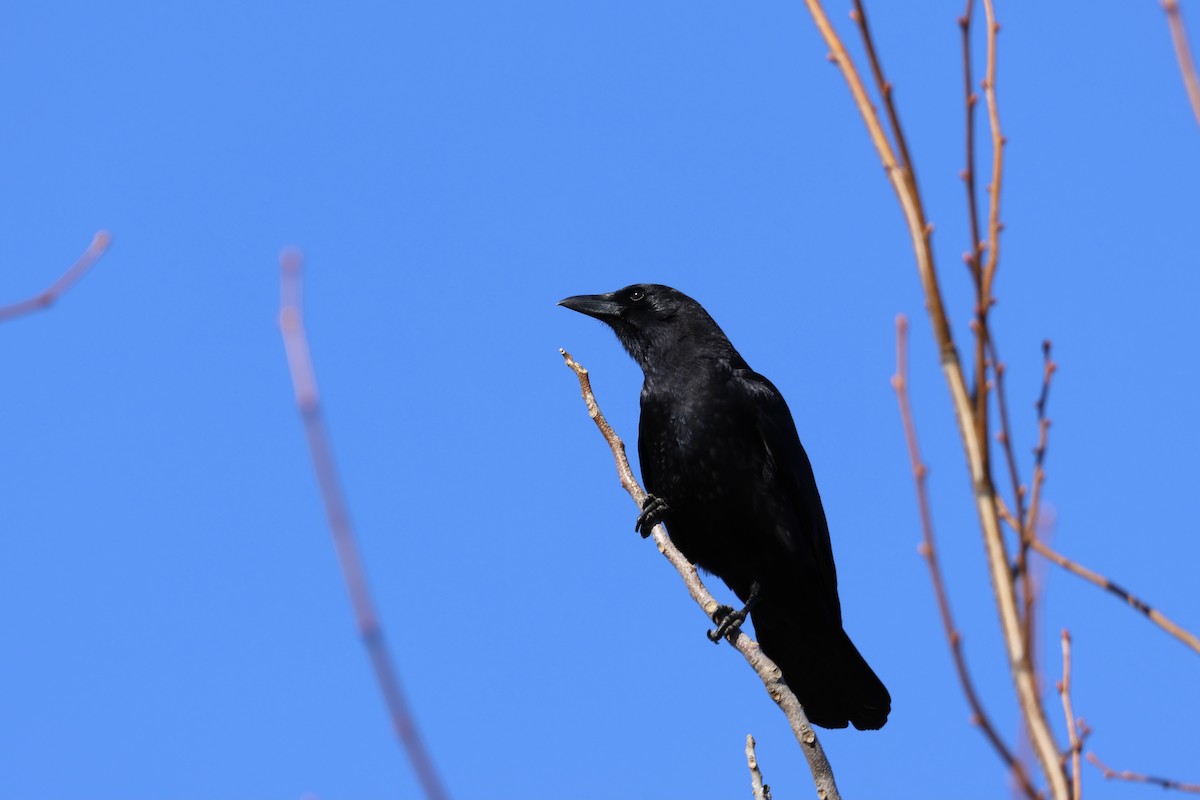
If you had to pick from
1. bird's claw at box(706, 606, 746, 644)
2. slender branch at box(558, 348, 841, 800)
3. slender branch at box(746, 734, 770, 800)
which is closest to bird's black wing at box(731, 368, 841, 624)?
bird's claw at box(706, 606, 746, 644)

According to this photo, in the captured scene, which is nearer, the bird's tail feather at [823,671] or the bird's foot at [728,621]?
the bird's foot at [728,621]

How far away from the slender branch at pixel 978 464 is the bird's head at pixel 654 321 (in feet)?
17.9

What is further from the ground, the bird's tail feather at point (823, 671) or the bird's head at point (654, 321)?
the bird's head at point (654, 321)

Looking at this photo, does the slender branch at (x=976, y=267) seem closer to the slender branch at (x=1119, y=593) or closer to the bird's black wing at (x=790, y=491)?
the slender branch at (x=1119, y=593)

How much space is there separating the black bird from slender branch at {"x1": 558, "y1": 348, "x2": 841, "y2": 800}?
0.78 metres

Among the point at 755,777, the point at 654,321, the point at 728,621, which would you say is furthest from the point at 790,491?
the point at 755,777

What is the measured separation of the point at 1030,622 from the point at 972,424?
24cm

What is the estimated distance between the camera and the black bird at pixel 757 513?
21.7 feet

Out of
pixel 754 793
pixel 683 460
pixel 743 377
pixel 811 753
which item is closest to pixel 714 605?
pixel 811 753

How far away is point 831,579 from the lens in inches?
267

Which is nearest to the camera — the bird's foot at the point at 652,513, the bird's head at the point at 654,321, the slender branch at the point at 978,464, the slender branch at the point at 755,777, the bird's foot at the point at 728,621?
the slender branch at the point at 978,464

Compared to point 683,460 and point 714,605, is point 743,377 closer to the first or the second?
Answer: point 683,460

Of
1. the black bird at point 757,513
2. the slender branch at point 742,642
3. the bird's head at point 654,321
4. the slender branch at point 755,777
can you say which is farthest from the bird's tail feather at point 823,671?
the slender branch at point 755,777

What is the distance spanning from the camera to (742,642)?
16.5 feet
